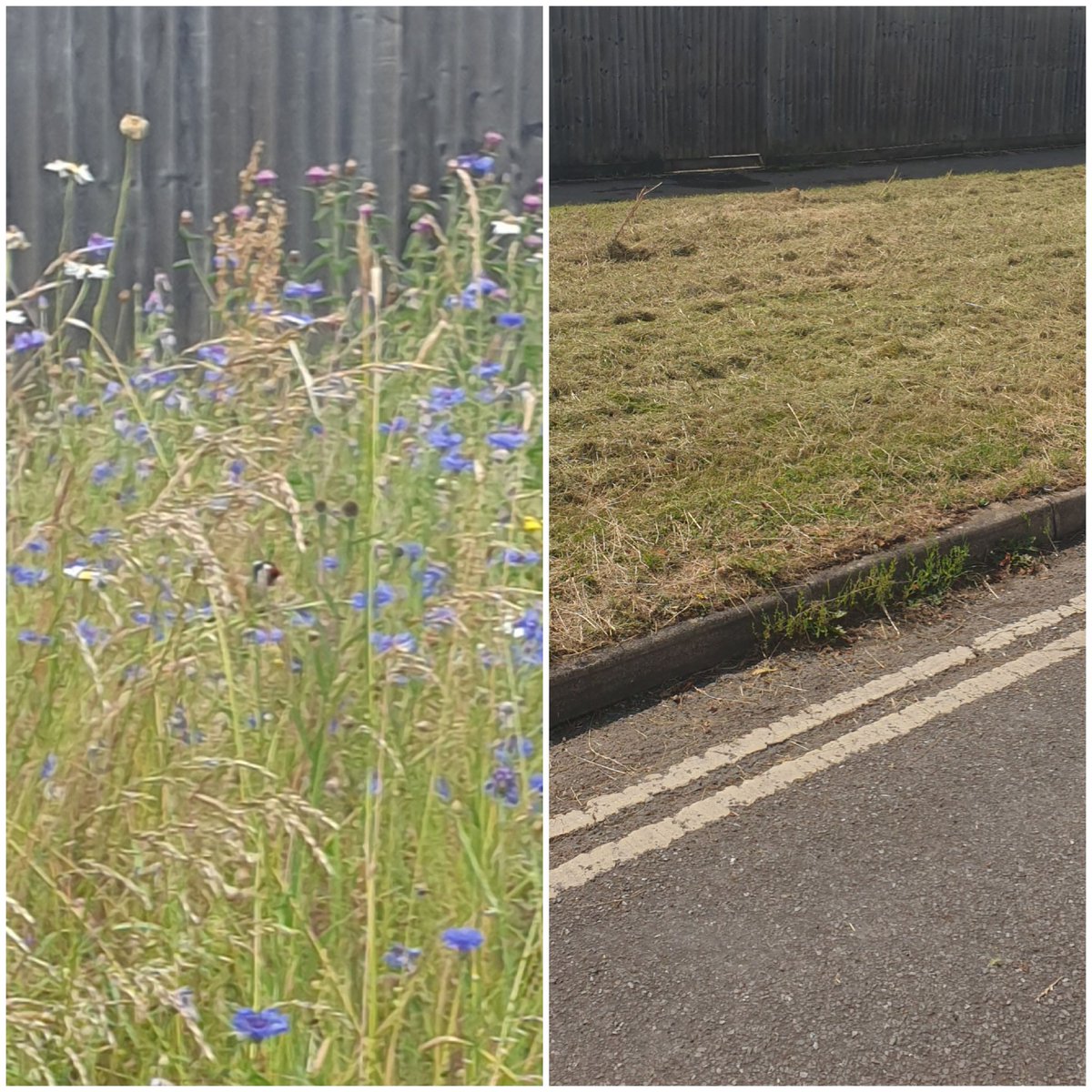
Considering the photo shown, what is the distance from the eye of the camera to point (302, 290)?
1.26 metres

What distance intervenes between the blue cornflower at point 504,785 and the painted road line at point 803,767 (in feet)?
4.39

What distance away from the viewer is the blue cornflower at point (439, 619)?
4.20ft

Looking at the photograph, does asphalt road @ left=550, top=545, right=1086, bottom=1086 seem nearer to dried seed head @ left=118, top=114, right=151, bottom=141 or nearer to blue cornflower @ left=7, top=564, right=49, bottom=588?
blue cornflower @ left=7, top=564, right=49, bottom=588

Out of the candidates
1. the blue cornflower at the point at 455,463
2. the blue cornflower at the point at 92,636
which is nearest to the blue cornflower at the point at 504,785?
the blue cornflower at the point at 455,463

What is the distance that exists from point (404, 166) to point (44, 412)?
41 cm

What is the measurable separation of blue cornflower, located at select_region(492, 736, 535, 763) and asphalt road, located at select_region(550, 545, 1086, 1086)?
1079 mm

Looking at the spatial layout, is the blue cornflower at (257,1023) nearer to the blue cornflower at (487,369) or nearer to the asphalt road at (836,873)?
the blue cornflower at (487,369)

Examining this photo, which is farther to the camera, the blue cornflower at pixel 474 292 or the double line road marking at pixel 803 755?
the double line road marking at pixel 803 755

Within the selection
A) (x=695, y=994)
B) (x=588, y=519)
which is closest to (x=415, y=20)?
(x=695, y=994)

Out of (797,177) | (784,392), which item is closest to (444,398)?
(784,392)

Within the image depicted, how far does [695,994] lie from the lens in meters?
2.33

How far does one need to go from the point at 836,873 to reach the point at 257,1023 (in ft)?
5.16

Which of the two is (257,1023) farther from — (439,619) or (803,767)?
(803,767)

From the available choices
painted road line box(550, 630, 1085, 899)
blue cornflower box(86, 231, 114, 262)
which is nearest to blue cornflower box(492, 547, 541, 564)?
blue cornflower box(86, 231, 114, 262)
